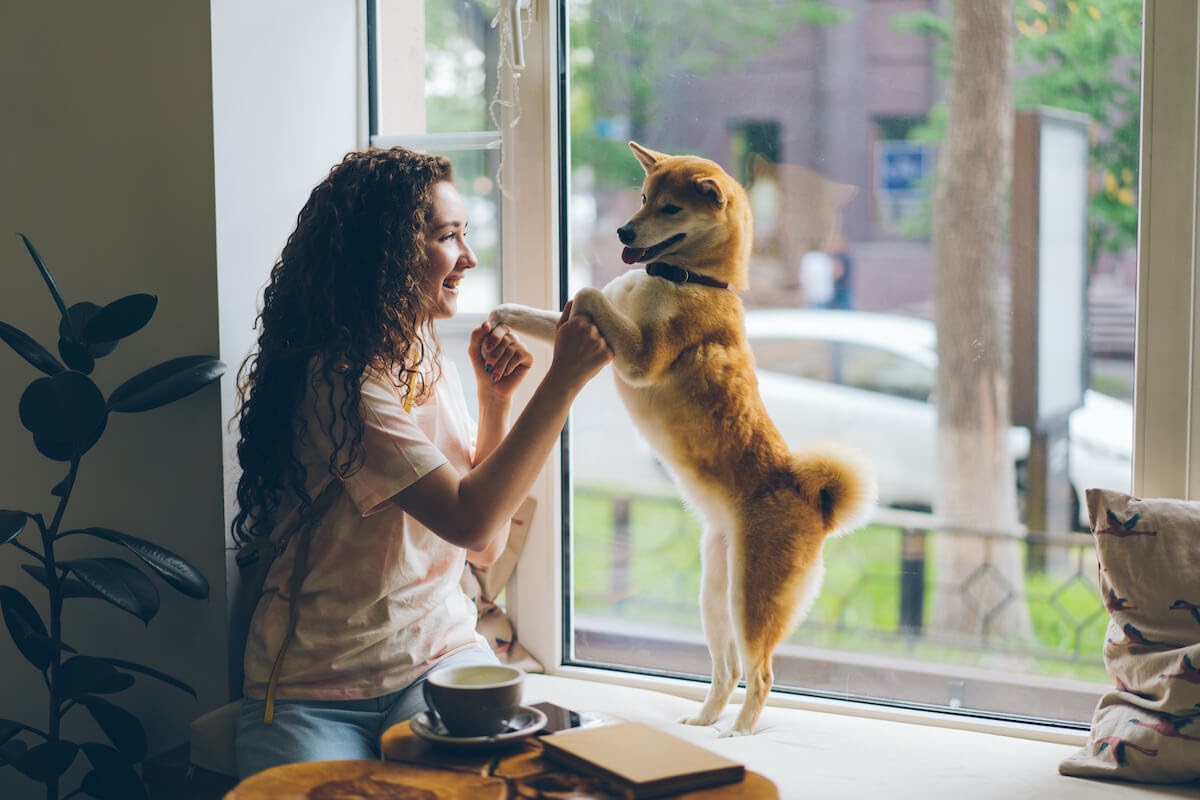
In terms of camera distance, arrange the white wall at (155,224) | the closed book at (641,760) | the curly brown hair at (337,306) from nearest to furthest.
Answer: the closed book at (641,760) → the curly brown hair at (337,306) → the white wall at (155,224)

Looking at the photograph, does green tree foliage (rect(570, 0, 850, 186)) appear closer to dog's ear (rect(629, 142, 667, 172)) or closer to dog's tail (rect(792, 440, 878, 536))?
dog's ear (rect(629, 142, 667, 172))

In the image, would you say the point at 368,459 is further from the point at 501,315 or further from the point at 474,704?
the point at 474,704

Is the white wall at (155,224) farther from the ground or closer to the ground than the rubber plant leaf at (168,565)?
farther from the ground

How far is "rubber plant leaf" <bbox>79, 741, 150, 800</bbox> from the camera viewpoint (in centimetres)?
149

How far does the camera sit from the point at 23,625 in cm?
151

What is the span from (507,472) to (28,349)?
75 cm

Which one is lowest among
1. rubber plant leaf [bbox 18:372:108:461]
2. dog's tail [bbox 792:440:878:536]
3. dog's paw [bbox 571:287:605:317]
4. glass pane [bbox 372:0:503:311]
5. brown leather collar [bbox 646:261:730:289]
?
dog's tail [bbox 792:440:878:536]

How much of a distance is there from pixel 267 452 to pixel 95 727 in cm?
73

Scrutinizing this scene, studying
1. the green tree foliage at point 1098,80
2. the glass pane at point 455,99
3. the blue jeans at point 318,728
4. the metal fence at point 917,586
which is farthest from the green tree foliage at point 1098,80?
the blue jeans at point 318,728

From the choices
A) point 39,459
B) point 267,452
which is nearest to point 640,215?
point 267,452

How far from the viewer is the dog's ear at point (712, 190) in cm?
140

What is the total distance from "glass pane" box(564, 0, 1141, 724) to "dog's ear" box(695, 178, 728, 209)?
7.9 inches

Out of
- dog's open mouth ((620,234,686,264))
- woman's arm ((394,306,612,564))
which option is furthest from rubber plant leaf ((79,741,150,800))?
dog's open mouth ((620,234,686,264))

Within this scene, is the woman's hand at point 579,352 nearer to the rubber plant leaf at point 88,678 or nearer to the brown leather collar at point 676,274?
the brown leather collar at point 676,274
